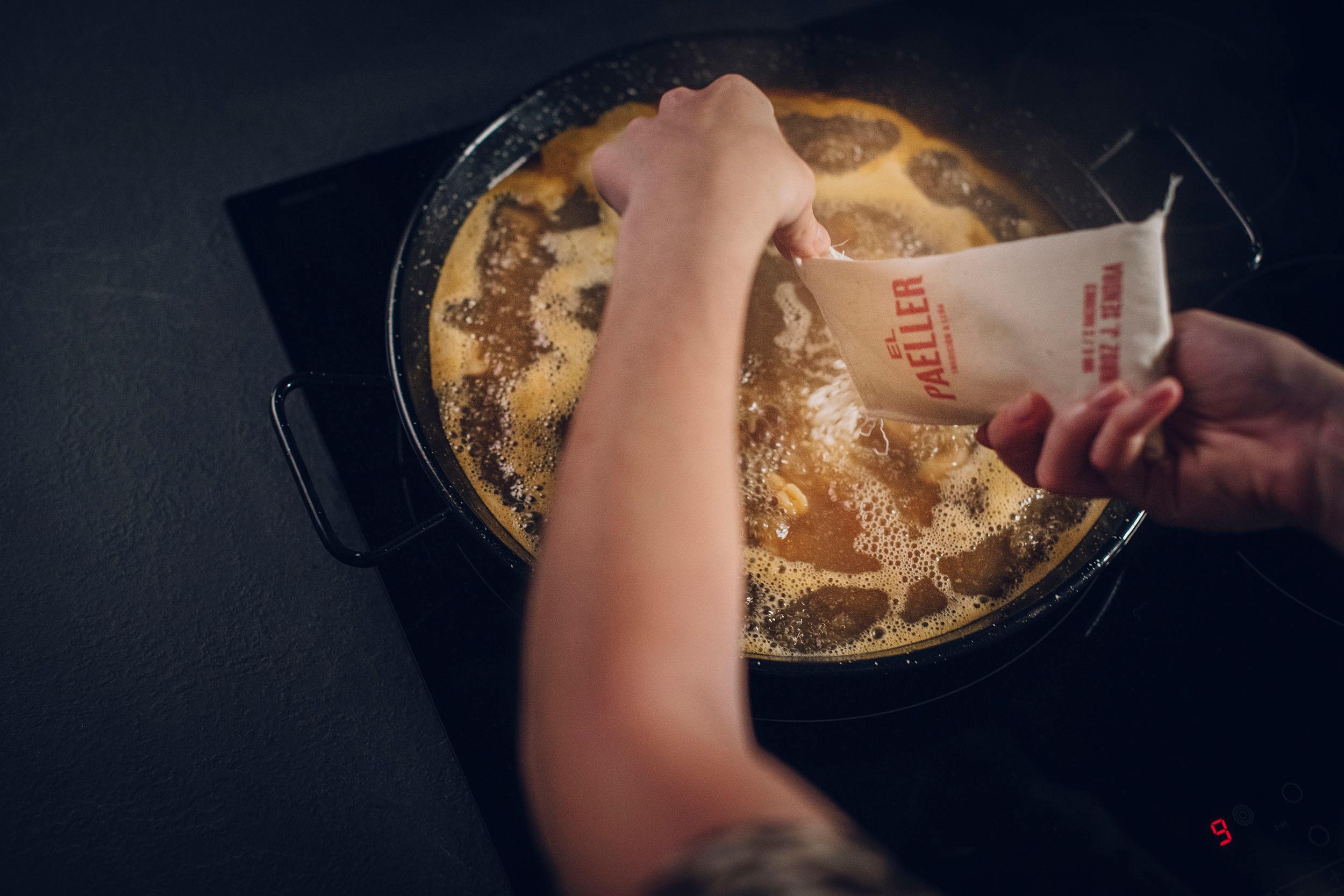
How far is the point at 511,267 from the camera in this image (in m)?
0.96

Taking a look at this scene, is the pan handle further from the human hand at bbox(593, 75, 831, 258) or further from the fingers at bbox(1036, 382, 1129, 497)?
the fingers at bbox(1036, 382, 1129, 497)

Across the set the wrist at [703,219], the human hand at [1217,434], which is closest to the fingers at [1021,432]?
the human hand at [1217,434]

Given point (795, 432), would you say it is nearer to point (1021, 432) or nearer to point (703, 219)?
point (1021, 432)

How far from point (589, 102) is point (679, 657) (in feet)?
2.93

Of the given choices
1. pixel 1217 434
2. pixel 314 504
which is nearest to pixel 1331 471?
pixel 1217 434

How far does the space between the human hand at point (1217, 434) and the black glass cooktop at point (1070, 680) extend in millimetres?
302

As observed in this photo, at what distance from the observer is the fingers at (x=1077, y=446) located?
51cm

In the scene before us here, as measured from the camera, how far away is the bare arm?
1.03 feet

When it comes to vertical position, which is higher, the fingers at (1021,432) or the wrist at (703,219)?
the wrist at (703,219)

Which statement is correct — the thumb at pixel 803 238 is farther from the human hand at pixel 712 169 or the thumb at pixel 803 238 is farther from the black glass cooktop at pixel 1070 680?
the black glass cooktop at pixel 1070 680

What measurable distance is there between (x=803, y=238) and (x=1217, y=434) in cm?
35

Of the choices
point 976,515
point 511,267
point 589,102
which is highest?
point 589,102

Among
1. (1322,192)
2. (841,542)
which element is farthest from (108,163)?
(1322,192)

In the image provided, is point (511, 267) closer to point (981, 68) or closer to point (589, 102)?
point (589, 102)
